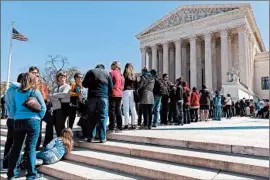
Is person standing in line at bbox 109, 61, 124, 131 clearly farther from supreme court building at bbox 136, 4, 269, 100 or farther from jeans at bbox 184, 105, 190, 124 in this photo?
supreme court building at bbox 136, 4, 269, 100

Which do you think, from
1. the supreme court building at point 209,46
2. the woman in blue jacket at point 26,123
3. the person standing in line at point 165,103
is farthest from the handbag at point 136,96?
the supreme court building at point 209,46

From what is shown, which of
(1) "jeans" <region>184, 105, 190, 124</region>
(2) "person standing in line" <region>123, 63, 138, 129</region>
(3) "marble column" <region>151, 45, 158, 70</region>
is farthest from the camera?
(3) "marble column" <region>151, 45, 158, 70</region>

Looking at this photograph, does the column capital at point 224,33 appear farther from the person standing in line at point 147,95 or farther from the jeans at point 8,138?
the jeans at point 8,138

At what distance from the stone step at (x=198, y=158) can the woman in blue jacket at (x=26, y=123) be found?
4.86 ft

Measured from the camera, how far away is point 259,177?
3439 millimetres

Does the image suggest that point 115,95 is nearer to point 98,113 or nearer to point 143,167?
point 98,113

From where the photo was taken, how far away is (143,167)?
157 inches

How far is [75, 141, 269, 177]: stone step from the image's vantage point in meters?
3.55

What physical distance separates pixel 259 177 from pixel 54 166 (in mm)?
3394

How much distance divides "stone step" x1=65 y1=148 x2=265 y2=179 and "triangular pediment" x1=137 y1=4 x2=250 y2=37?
39.2m

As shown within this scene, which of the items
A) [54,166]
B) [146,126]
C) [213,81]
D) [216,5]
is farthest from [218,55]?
[54,166]

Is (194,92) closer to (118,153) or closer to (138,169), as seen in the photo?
(118,153)

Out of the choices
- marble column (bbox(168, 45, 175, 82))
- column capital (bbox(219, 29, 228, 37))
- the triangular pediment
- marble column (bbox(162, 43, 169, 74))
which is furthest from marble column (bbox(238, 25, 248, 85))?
marble column (bbox(168, 45, 175, 82))

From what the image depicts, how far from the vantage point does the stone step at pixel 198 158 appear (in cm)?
355
